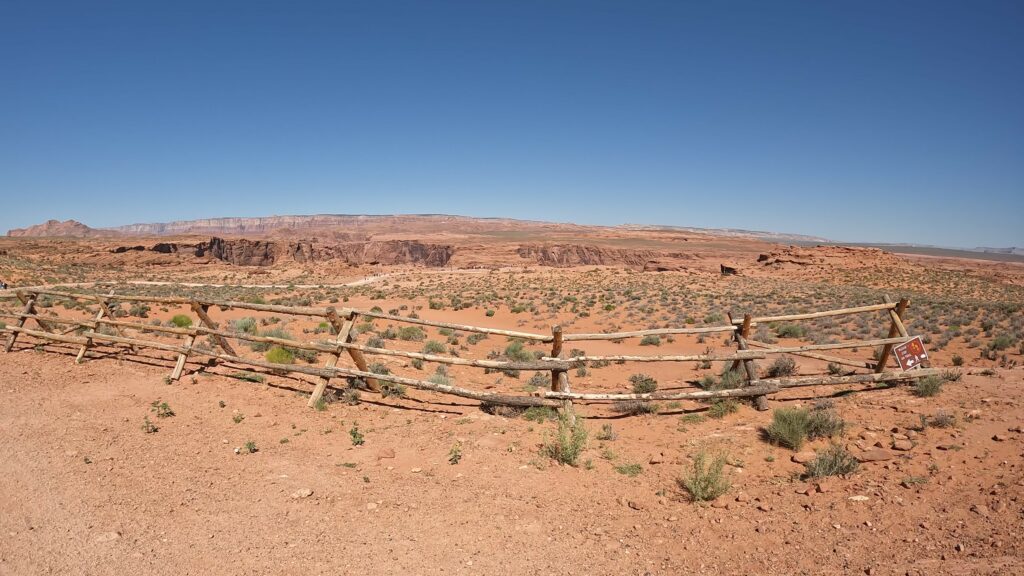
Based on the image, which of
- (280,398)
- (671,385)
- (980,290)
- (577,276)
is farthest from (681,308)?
(980,290)

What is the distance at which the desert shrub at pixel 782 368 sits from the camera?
349 inches

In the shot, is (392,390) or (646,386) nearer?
(392,390)

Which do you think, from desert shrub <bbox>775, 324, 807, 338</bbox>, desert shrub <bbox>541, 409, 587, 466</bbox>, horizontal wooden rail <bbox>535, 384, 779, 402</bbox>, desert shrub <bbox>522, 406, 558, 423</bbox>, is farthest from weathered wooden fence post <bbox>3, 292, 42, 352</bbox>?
desert shrub <bbox>775, 324, 807, 338</bbox>

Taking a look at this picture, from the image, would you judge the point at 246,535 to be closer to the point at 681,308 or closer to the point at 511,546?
the point at 511,546

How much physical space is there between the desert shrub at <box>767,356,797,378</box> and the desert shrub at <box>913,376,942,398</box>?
217 cm

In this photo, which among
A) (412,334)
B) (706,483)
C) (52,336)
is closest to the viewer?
(706,483)

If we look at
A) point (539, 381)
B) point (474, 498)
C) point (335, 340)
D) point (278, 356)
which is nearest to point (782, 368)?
point (539, 381)

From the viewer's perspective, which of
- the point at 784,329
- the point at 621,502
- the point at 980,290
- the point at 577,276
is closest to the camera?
the point at 621,502

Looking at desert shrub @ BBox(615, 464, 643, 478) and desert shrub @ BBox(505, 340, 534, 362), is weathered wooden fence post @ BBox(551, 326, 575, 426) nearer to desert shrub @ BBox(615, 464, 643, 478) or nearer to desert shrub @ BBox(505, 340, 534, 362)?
desert shrub @ BBox(615, 464, 643, 478)

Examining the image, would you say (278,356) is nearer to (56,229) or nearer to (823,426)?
(823,426)

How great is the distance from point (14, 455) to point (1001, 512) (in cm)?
902

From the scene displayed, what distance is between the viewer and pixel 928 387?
661 centimetres

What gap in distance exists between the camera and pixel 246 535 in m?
3.93

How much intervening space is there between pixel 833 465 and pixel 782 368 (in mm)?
4699
